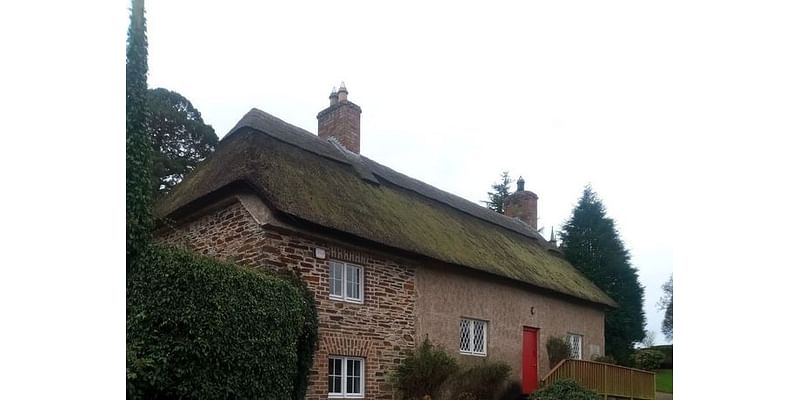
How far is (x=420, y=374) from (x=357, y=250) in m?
2.93

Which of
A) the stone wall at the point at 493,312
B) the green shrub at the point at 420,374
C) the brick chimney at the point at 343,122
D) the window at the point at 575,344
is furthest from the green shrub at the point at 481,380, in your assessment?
the brick chimney at the point at 343,122

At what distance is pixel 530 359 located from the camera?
60.3ft

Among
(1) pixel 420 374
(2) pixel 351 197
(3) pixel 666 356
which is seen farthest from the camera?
(3) pixel 666 356

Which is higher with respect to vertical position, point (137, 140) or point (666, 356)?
point (137, 140)

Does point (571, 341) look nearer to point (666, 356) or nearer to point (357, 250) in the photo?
point (666, 356)

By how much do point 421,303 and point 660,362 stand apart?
50.7 feet

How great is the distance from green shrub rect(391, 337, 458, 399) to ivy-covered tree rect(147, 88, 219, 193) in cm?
1670

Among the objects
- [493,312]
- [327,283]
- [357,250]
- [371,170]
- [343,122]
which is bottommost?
[493,312]

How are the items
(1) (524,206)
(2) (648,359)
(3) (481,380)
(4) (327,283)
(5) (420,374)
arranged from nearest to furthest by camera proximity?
1. (4) (327,283)
2. (5) (420,374)
3. (3) (481,380)
4. (2) (648,359)
5. (1) (524,206)

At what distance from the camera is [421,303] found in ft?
47.3

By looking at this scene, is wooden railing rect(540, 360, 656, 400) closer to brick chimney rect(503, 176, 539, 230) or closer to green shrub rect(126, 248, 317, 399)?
green shrub rect(126, 248, 317, 399)

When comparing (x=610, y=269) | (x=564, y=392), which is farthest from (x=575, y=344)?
(x=610, y=269)

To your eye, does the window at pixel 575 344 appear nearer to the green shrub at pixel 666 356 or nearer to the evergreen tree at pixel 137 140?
the green shrub at pixel 666 356

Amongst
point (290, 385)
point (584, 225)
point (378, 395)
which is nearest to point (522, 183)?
point (584, 225)
